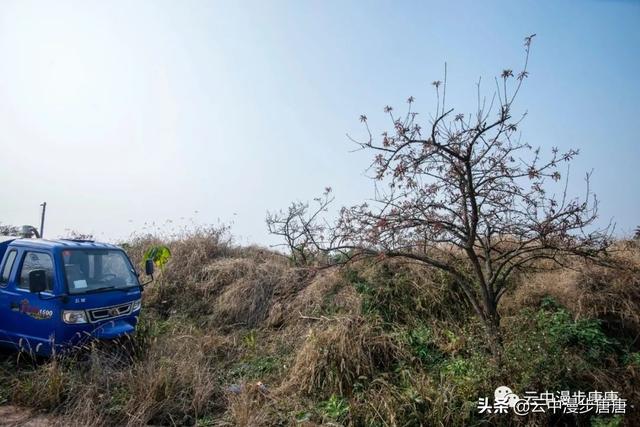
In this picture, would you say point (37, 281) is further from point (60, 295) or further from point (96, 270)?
point (96, 270)

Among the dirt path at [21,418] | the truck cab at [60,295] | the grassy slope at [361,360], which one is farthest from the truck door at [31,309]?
the dirt path at [21,418]

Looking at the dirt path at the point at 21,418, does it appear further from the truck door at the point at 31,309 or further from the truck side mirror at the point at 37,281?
the truck side mirror at the point at 37,281

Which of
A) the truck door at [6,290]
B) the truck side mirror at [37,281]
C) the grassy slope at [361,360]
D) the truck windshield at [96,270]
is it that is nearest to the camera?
the grassy slope at [361,360]

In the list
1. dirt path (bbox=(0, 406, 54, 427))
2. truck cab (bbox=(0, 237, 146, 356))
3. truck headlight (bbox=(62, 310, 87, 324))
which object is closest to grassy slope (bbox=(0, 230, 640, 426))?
dirt path (bbox=(0, 406, 54, 427))

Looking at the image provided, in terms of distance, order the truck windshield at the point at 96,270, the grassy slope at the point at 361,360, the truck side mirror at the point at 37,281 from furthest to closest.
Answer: the truck windshield at the point at 96,270, the truck side mirror at the point at 37,281, the grassy slope at the point at 361,360

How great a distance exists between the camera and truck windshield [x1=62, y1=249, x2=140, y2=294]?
5.29 m

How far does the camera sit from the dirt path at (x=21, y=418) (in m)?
4.10

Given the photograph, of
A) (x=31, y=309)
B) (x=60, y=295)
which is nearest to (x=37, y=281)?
(x=60, y=295)

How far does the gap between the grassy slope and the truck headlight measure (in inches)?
18.4

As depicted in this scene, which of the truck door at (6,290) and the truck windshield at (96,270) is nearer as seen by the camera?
the truck windshield at (96,270)

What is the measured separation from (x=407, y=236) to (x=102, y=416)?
4156 mm

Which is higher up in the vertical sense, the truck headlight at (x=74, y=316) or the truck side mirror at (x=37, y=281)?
the truck side mirror at (x=37, y=281)

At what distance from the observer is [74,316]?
5.06 m

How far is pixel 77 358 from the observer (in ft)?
16.7
